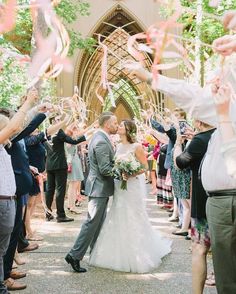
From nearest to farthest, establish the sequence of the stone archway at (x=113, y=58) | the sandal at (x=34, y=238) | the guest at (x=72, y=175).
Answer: the sandal at (x=34, y=238) < the guest at (x=72, y=175) < the stone archway at (x=113, y=58)

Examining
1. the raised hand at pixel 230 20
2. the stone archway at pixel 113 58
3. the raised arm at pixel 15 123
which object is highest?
the stone archway at pixel 113 58

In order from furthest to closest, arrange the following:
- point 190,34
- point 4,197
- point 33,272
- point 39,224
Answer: point 190,34, point 39,224, point 33,272, point 4,197

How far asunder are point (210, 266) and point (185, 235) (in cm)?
189

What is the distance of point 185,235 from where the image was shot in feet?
23.2

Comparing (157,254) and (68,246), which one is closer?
(157,254)

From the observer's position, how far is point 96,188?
5168mm

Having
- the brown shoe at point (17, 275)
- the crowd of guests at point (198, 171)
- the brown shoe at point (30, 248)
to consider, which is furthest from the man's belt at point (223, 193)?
the brown shoe at point (30, 248)

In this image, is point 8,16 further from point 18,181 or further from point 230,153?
point 18,181

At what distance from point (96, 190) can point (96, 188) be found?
2 cm

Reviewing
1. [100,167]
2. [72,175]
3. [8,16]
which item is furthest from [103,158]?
[72,175]

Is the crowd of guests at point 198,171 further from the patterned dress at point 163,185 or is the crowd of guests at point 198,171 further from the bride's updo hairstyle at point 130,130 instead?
the patterned dress at point 163,185

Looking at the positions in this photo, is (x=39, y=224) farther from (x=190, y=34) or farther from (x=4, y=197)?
(x=190, y=34)

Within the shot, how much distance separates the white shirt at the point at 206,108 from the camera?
8.74 feet

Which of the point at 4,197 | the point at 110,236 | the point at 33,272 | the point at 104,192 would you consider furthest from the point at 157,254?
the point at 4,197
